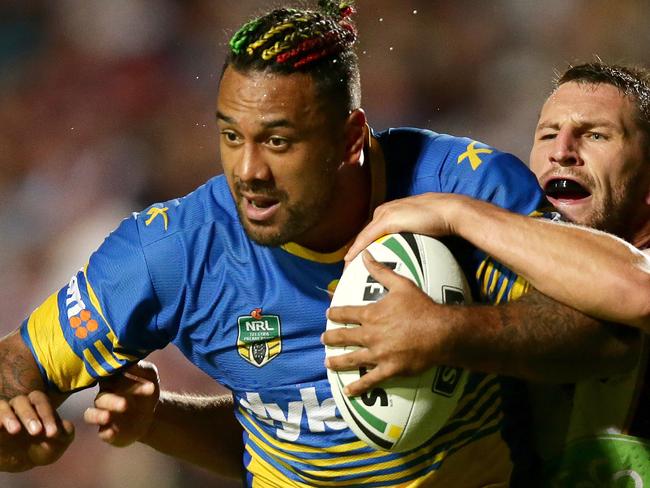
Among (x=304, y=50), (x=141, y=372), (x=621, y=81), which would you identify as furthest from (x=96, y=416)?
(x=621, y=81)

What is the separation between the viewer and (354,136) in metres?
2.16

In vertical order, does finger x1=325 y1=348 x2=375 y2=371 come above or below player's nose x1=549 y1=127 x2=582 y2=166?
below

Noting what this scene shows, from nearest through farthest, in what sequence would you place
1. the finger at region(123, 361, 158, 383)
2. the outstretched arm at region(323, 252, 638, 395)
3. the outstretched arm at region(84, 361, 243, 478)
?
the outstretched arm at region(323, 252, 638, 395), the finger at region(123, 361, 158, 383), the outstretched arm at region(84, 361, 243, 478)

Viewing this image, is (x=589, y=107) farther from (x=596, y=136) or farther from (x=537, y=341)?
(x=537, y=341)

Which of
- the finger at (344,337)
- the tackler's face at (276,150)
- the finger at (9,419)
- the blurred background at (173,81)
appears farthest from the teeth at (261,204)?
the blurred background at (173,81)

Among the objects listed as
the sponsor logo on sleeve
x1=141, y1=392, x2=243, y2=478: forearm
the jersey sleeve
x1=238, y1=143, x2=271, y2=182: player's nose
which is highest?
the sponsor logo on sleeve

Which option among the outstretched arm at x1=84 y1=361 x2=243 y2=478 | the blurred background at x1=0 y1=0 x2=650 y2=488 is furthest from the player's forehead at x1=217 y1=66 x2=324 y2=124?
the blurred background at x1=0 y1=0 x2=650 y2=488

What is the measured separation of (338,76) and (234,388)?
0.80 meters

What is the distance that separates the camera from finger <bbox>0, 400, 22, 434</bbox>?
203 cm

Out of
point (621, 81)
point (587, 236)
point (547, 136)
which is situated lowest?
point (587, 236)

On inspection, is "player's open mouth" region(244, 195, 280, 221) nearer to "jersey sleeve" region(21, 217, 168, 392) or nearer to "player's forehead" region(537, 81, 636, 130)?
"jersey sleeve" region(21, 217, 168, 392)

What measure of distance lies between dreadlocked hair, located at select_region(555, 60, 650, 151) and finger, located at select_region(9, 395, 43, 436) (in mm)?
1745

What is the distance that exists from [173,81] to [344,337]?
2.64 m

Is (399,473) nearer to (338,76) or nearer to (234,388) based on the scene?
(234,388)
